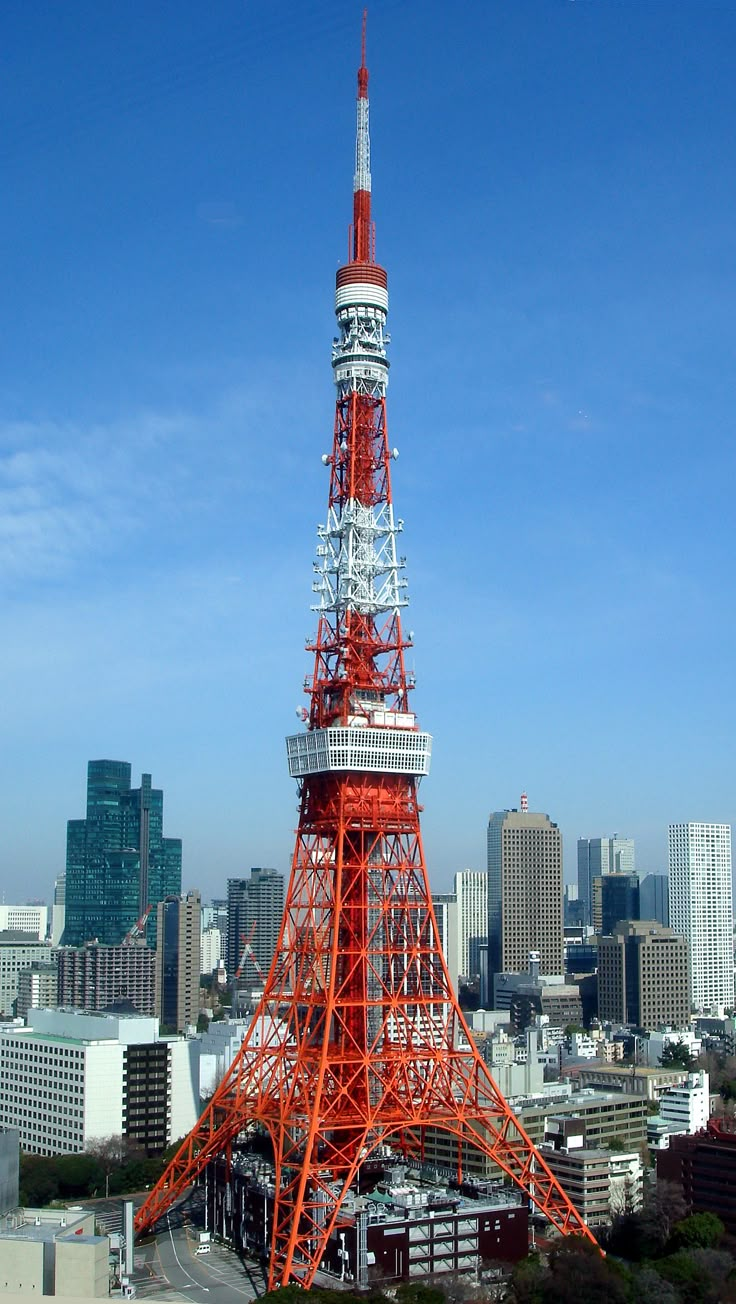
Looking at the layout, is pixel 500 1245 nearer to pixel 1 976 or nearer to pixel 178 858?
pixel 1 976

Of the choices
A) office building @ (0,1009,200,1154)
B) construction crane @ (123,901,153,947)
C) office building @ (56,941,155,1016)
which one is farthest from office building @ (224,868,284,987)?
office building @ (0,1009,200,1154)

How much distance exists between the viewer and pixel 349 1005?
90.4ft

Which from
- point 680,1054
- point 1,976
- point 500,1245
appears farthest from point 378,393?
point 1,976

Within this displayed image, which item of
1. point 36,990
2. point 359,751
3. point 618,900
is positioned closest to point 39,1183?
point 359,751

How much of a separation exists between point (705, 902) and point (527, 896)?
2189 cm

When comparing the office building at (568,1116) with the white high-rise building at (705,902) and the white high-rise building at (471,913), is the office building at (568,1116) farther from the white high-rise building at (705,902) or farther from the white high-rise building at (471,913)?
the white high-rise building at (471,913)

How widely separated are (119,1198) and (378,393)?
22466 mm

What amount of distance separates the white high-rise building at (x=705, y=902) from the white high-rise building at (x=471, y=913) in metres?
16.5

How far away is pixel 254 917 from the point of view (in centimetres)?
10362

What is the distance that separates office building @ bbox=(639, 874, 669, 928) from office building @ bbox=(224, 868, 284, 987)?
34570 millimetres

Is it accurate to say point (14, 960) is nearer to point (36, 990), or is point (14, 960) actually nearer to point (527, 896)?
point (36, 990)

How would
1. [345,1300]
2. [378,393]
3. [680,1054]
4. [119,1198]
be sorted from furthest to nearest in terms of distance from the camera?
[680,1054]
[119,1198]
[378,393]
[345,1300]

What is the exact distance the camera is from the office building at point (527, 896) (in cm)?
9262

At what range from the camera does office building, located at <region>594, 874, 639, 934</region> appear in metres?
116
